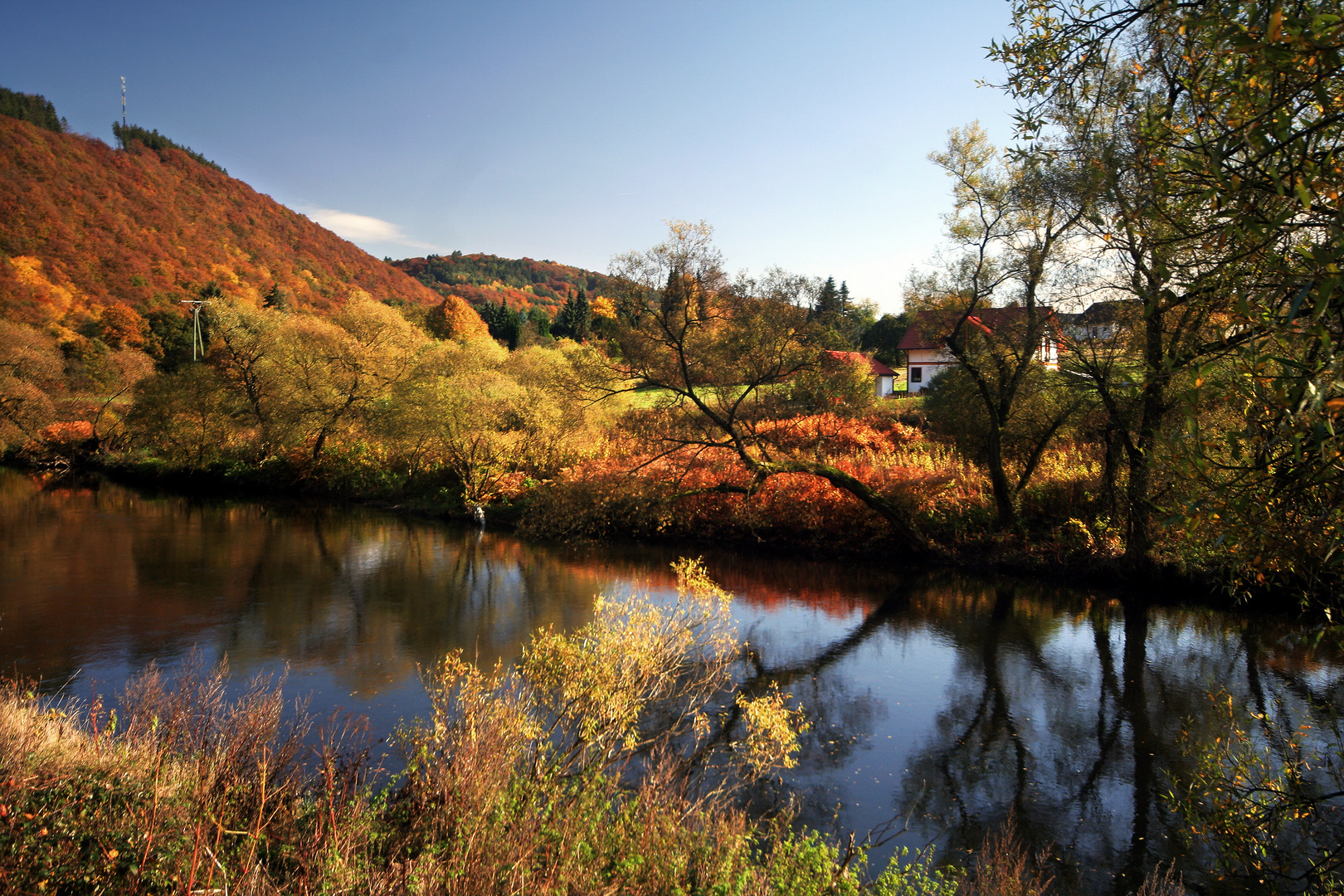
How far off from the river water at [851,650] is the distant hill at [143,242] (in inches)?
1235

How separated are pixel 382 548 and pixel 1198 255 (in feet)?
57.8

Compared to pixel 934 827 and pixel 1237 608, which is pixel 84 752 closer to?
pixel 934 827

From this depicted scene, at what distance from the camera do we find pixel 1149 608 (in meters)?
12.9

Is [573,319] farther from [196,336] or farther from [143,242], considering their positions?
[143,242]

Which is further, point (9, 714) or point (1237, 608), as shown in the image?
point (1237, 608)

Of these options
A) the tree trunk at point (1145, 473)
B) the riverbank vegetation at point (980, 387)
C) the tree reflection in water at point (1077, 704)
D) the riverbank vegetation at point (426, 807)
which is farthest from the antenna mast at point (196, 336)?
the tree trunk at point (1145, 473)

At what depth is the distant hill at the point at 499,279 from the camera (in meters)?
93.1

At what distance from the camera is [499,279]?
346 ft

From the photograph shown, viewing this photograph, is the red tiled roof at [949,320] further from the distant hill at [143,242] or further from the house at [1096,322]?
the distant hill at [143,242]

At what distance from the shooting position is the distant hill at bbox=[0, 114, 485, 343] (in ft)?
162

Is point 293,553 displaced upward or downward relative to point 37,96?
downward

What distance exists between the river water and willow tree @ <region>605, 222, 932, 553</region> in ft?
7.04

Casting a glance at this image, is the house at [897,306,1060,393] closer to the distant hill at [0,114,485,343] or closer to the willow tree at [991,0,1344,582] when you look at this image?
the willow tree at [991,0,1344,582]

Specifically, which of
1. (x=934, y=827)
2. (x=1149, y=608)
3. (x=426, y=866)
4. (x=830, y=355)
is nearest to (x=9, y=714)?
(x=426, y=866)
